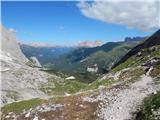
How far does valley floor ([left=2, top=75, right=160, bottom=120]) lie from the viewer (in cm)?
4728

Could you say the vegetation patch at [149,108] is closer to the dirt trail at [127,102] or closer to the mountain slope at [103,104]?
the mountain slope at [103,104]

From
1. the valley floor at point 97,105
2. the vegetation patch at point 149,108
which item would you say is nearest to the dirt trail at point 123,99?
the valley floor at point 97,105

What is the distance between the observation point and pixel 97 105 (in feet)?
165

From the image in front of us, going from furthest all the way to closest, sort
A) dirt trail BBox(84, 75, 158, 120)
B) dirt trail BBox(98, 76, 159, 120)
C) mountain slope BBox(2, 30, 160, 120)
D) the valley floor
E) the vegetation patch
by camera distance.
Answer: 1. the valley floor
2. mountain slope BBox(2, 30, 160, 120)
3. dirt trail BBox(84, 75, 158, 120)
4. dirt trail BBox(98, 76, 159, 120)
5. the vegetation patch

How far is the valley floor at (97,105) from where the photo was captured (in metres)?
47.3

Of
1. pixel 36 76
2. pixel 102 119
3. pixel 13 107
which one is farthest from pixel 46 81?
pixel 102 119

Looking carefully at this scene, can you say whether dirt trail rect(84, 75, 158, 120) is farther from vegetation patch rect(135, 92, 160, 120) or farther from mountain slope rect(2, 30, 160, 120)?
vegetation patch rect(135, 92, 160, 120)

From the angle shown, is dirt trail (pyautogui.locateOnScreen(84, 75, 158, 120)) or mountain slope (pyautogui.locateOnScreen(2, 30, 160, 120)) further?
mountain slope (pyautogui.locateOnScreen(2, 30, 160, 120))

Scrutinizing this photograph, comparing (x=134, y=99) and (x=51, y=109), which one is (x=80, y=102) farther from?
(x=134, y=99)

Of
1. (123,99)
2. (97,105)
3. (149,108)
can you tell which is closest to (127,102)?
(123,99)

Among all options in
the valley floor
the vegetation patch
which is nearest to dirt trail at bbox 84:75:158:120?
the valley floor

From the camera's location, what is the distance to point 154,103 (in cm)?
4369

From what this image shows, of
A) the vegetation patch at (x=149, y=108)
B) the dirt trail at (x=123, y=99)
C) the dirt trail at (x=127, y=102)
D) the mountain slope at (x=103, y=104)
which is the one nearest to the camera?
the vegetation patch at (x=149, y=108)

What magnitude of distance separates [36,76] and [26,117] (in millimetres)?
146307
